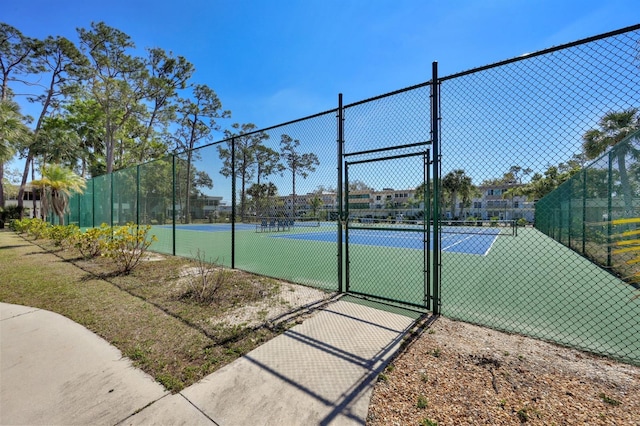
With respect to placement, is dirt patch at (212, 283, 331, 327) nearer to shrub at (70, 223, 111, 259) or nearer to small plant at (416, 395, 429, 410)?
small plant at (416, 395, 429, 410)

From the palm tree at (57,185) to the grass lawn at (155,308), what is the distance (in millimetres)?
8117

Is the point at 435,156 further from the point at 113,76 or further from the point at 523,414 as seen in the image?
the point at 113,76

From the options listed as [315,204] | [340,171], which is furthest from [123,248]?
[340,171]

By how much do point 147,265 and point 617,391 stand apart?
24.4ft

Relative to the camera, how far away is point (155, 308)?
3787 mm

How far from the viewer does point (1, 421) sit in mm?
1851

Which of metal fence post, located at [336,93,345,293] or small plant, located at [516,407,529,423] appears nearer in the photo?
small plant, located at [516,407,529,423]

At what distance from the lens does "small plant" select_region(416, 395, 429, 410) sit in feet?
6.22

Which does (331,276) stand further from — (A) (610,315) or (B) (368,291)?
(A) (610,315)

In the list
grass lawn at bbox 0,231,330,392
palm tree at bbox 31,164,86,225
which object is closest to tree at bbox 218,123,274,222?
grass lawn at bbox 0,231,330,392

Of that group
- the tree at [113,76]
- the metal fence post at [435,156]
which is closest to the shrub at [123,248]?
the metal fence post at [435,156]

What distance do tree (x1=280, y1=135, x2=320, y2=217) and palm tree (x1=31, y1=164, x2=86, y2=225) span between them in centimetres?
1366

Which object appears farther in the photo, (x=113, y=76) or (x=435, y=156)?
(x=113, y=76)

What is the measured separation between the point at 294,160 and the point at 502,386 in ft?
13.3
